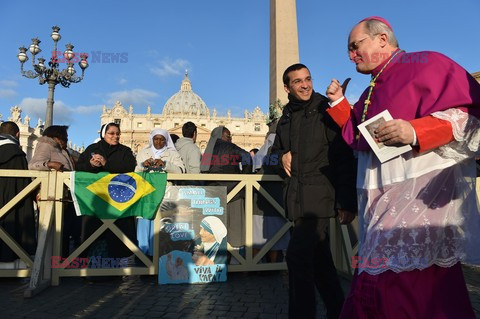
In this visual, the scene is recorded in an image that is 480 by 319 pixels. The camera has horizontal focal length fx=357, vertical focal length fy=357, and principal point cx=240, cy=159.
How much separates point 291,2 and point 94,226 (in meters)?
11.2

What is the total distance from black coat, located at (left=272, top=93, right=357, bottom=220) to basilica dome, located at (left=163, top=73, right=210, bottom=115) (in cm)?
10261

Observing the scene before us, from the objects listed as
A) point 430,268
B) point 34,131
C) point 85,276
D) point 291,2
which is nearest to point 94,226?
point 85,276

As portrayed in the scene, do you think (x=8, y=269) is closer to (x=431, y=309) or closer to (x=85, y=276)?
(x=85, y=276)

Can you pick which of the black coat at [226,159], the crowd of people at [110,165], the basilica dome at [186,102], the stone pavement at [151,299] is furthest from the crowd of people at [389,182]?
the basilica dome at [186,102]

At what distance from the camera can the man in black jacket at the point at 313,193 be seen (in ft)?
7.64

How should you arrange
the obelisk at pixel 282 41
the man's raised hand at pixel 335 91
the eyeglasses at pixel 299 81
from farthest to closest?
the obelisk at pixel 282 41 → the eyeglasses at pixel 299 81 → the man's raised hand at pixel 335 91

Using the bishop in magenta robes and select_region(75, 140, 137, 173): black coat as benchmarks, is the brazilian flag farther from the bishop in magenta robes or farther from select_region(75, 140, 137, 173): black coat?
the bishop in magenta robes

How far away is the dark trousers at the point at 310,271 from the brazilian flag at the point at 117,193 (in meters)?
2.13

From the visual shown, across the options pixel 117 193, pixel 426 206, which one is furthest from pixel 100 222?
pixel 426 206

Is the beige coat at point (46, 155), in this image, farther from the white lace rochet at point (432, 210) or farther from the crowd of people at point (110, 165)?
the white lace rochet at point (432, 210)

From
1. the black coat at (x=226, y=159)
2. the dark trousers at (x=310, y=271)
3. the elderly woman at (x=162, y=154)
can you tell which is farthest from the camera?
the black coat at (x=226, y=159)

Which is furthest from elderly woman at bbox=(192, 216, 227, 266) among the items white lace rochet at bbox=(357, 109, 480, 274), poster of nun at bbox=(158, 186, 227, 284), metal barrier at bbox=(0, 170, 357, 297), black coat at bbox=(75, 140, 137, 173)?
white lace rochet at bbox=(357, 109, 480, 274)

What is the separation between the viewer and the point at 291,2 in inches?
502

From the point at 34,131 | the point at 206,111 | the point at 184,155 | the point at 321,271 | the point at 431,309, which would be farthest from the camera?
the point at 206,111
